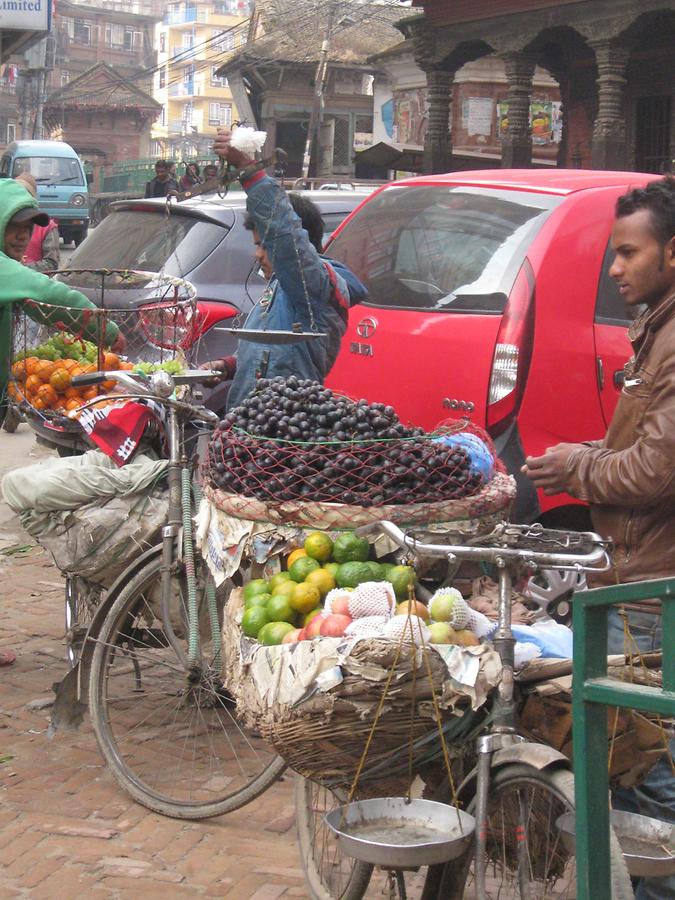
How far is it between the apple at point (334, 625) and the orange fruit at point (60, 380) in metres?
2.47

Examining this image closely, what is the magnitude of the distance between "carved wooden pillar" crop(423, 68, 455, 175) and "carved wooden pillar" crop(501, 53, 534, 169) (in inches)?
78.0

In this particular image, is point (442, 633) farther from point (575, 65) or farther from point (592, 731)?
point (575, 65)

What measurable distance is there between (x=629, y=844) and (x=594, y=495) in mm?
835

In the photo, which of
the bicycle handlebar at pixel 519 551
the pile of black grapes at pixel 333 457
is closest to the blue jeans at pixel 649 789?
the bicycle handlebar at pixel 519 551

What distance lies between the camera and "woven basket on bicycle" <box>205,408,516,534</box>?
3.38 metres

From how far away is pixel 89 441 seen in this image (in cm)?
520

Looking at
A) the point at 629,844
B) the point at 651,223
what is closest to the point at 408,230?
the point at 651,223

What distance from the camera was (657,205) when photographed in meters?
3.12

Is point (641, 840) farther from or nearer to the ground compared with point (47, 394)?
nearer to the ground

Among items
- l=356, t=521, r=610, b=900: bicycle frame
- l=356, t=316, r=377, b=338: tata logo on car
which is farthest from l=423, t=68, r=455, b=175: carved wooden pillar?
l=356, t=521, r=610, b=900: bicycle frame

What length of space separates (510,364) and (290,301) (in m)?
0.98

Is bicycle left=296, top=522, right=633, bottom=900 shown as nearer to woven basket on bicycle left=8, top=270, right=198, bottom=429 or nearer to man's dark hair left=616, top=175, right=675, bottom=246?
man's dark hair left=616, top=175, right=675, bottom=246

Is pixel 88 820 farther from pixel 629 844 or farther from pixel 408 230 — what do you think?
pixel 408 230

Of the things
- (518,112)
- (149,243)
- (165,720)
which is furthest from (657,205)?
(518,112)
